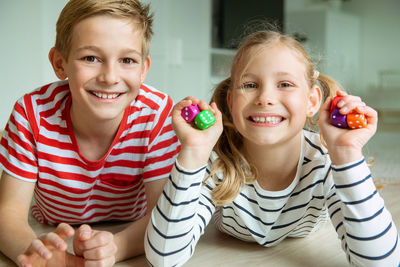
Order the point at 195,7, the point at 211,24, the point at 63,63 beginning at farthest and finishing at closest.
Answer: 1. the point at 211,24
2. the point at 195,7
3. the point at 63,63

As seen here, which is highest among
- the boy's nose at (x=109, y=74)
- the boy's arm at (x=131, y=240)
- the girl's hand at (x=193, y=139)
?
the boy's nose at (x=109, y=74)

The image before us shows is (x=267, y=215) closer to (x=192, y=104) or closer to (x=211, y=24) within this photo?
(x=192, y=104)

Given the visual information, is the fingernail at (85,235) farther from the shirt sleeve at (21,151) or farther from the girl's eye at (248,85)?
the girl's eye at (248,85)

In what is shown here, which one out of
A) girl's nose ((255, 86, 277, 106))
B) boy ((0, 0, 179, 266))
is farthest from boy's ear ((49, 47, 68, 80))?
girl's nose ((255, 86, 277, 106))

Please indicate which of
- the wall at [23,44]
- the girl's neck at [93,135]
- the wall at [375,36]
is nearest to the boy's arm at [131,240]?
the girl's neck at [93,135]

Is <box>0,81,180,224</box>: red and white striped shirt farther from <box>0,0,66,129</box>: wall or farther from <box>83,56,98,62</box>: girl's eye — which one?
<box>0,0,66,129</box>: wall

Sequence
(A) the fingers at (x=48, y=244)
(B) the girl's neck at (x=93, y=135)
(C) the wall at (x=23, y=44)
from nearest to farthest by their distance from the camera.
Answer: (A) the fingers at (x=48, y=244)
(B) the girl's neck at (x=93, y=135)
(C) the wall at (x=23, y=44)

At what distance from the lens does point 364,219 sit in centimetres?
87

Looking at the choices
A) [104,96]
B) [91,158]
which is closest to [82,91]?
[104,96]

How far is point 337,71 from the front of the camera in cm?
553

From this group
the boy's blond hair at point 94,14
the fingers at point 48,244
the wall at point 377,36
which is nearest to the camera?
the fingers at point 48,244

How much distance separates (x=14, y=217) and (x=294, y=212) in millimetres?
644

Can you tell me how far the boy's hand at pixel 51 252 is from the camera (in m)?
0.87

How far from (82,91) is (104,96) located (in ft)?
0.17
